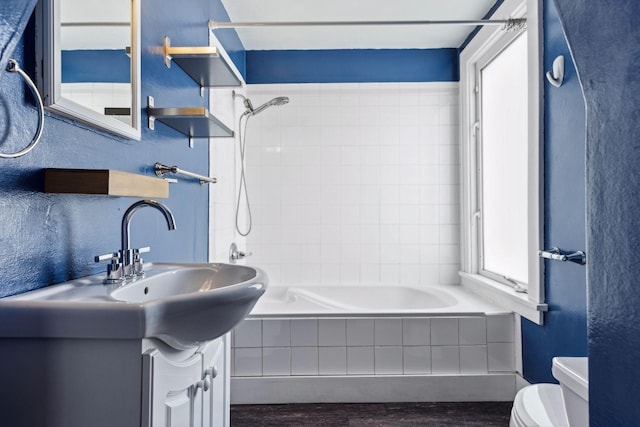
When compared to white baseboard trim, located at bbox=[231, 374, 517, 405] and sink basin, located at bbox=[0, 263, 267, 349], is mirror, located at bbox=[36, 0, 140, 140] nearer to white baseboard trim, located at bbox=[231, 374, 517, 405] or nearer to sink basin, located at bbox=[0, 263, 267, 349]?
sink basin, located at bbox=[0, 263, 267, 349]

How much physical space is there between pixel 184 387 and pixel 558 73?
2.00m

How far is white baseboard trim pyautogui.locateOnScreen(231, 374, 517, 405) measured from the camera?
2369 millimetres

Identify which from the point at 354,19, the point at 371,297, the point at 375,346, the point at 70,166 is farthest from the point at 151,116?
the point at 371,297

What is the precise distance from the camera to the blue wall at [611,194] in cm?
51

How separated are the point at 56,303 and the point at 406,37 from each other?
3.07 metres

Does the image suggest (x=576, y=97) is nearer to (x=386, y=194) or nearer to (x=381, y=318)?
(x=381, y=318)

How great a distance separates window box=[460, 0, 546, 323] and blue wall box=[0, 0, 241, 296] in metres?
1.77

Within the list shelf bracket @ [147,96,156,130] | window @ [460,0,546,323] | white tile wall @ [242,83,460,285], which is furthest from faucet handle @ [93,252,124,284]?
white tile wall @ [242,83,460,285]

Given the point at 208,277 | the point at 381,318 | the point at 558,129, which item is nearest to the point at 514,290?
the point at 381,318

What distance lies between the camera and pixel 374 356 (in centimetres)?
239

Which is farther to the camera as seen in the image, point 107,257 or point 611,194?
point 107,257

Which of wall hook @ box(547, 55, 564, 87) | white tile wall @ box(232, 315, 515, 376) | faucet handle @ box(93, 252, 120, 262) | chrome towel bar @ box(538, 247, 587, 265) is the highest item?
wall hook @ box(547, 55, 564, 87)

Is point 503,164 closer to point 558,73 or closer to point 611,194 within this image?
point 558,73

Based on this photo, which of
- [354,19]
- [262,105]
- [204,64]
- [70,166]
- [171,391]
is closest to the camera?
[171,391]
